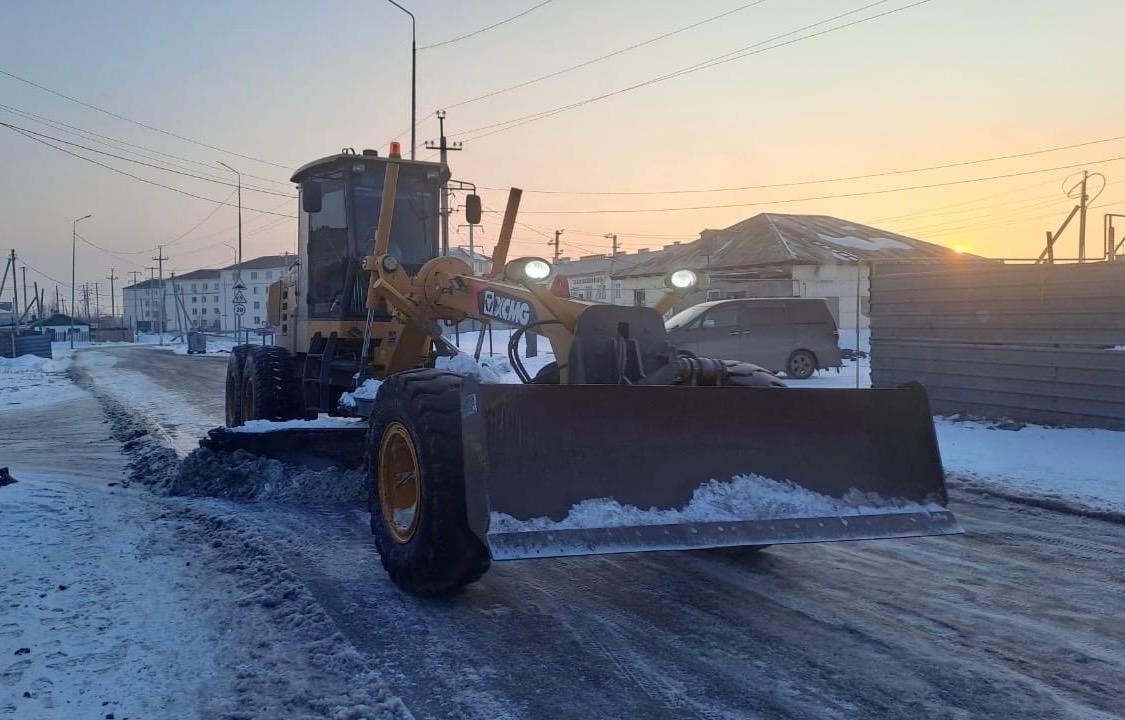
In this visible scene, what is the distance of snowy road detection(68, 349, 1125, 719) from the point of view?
3551 mm

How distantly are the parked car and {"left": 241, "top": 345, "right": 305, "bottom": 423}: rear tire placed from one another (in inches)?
400

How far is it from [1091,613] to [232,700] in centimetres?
412

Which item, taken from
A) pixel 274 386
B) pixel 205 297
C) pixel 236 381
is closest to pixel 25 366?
pixel 236 381

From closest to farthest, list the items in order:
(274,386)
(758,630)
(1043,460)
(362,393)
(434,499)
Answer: (758,630) < (434,499) < (362,393) < (274,386) < (1043,460)

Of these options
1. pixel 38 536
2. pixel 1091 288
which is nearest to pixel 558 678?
pixel 38 536

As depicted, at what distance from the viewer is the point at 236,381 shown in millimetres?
10086

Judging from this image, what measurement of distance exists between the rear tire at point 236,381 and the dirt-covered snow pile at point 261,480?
2.48m

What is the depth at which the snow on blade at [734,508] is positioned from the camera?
4.23 m

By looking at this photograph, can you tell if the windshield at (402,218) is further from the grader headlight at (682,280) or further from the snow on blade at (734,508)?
the snow on blade at (734,508)

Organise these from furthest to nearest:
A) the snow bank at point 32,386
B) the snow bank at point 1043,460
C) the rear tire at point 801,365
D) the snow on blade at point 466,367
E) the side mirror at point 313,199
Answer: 1. the rear tire at point 801,365
2. the snow bank at point 32,386
3. the side mirror at point 313,199
4. the snow bank at point 1043,460
5. the snow on blade at point 466,367

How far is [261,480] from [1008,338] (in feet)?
28.6

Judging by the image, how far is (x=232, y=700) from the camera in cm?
348

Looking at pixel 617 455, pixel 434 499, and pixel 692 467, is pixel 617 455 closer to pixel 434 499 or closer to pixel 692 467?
pixel 692 467

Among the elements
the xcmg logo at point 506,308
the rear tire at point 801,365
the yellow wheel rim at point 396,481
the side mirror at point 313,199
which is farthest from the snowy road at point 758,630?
the rear tire at point 801,365
